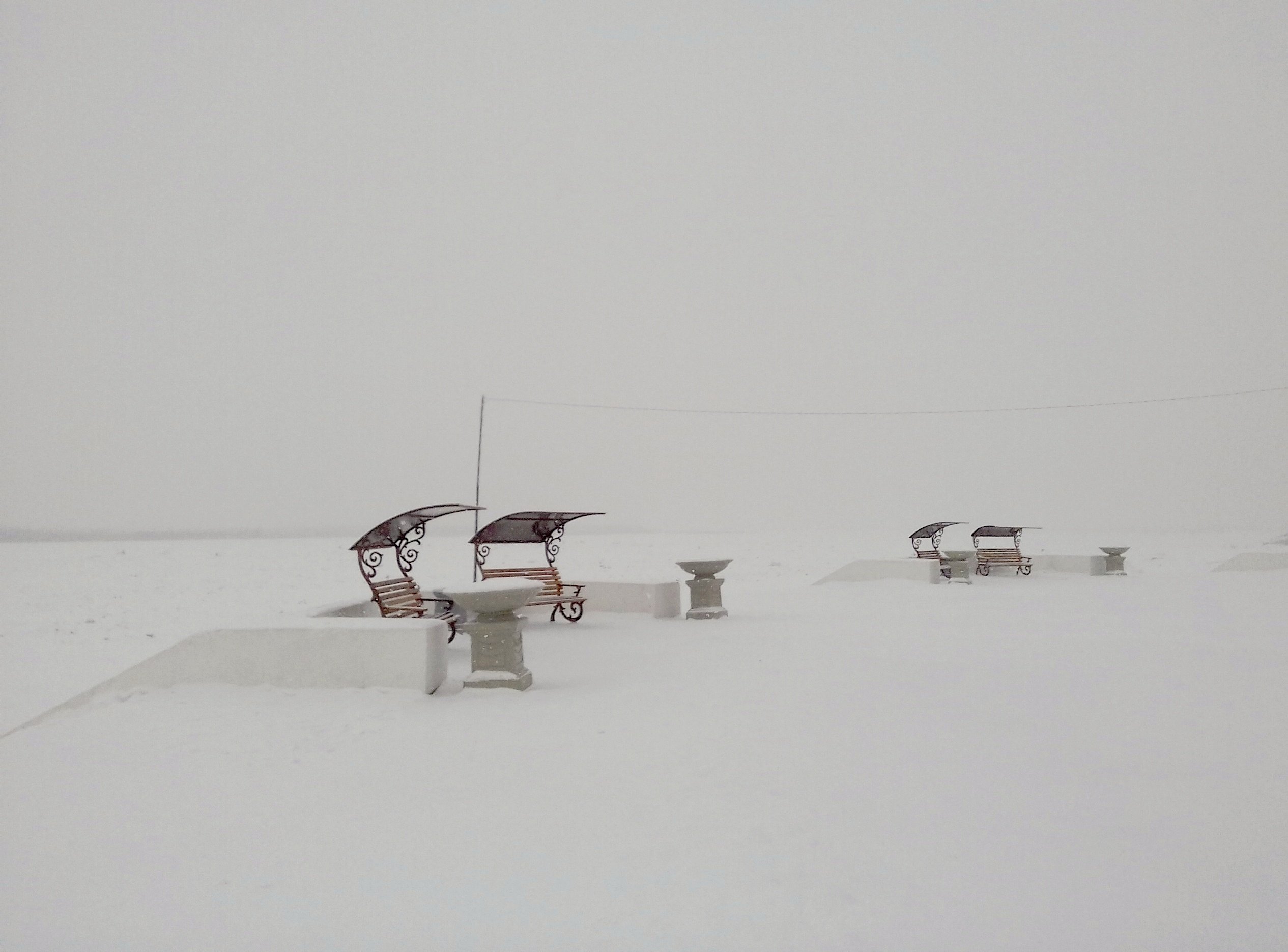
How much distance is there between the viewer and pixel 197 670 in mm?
6898

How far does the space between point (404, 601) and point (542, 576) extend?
3.89 meters

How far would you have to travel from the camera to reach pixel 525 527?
13.2 metres

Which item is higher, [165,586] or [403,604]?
[403,604]

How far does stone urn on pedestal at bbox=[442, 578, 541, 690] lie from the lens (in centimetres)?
689

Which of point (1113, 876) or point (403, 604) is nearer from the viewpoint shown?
point (1113, 876)

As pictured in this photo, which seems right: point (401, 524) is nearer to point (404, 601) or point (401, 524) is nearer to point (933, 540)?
point (404, 601)

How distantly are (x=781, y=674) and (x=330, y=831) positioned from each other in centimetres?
473

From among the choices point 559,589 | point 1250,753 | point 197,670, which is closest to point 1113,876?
point 1250,753

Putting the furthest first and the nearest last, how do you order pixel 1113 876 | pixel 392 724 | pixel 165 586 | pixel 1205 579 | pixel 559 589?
pixel 165 586 → pixel 1205 579 → pixel 559 589 → pixel 392 724 → pixel 1113 876

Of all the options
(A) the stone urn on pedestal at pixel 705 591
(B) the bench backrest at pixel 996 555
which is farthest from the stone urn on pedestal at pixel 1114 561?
(A) the stone urn on pedestal at pixel 705 591

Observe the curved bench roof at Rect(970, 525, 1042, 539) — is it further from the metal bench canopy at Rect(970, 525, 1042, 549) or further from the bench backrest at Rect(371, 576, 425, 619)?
the bench backrest at Rect(371, 576, 425, 619)

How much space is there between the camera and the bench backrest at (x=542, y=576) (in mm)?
11898

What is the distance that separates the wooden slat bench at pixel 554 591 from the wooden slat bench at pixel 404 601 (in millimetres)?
1649

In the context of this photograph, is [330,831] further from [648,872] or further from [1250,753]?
[1250,753]
